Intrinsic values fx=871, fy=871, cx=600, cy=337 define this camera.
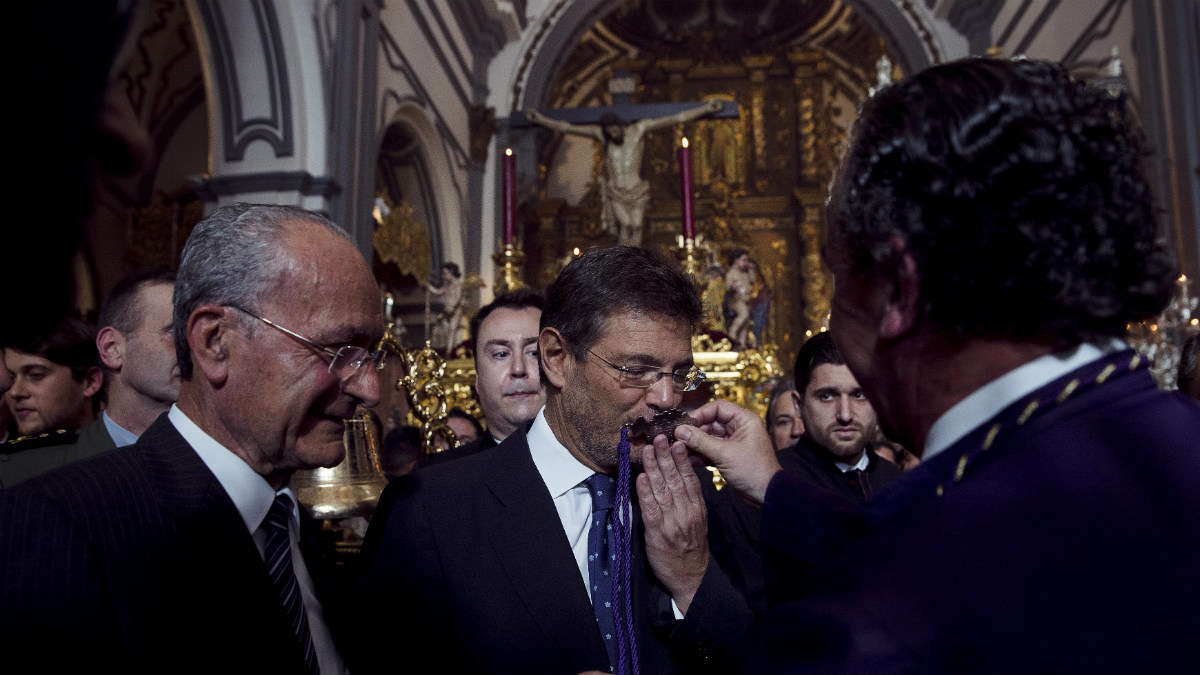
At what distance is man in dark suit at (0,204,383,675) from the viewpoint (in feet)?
3.59

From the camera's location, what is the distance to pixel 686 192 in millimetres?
4996

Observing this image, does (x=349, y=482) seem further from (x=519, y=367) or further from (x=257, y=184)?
(x=257, y=184)

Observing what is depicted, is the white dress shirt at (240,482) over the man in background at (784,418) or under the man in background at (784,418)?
over

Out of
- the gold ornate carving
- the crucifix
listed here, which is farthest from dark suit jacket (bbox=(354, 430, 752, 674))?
the gold ornate carving

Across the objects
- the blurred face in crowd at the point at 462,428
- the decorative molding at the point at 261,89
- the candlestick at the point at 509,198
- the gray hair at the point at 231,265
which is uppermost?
the decorative molding at the point at 261,89

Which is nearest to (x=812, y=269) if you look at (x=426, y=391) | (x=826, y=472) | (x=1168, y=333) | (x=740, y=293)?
(x=740, y=293)

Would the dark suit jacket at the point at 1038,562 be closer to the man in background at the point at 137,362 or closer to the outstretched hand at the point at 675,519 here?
the outstretched hand at the point at 675,519

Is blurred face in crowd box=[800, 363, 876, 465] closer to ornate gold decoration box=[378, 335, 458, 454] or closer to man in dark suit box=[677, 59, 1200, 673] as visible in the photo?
ornate gold decoration box=[378, 335, 458, 454]

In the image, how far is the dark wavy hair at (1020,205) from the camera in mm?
878

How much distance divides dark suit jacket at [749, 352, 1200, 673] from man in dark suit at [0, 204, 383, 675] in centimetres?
77

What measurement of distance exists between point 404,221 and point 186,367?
8689mm

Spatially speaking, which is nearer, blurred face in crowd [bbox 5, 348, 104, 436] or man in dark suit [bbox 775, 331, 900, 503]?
blurred face in crowd [bbox 5, 348, 104, 436]

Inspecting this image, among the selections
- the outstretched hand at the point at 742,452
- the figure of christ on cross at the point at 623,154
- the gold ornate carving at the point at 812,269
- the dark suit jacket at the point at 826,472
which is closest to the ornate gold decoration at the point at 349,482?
the outstretched hand at the point at 742,452

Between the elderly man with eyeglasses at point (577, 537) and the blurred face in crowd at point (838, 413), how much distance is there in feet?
4.94
